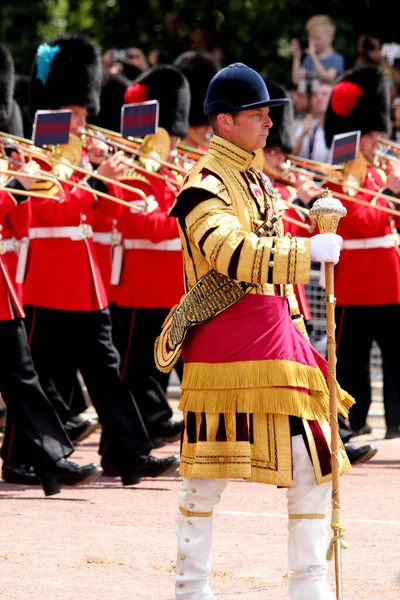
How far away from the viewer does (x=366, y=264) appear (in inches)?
340

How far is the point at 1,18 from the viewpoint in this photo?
14781 mm

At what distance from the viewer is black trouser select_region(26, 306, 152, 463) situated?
738 centimetres

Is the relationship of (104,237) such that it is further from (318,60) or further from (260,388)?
(260,388)

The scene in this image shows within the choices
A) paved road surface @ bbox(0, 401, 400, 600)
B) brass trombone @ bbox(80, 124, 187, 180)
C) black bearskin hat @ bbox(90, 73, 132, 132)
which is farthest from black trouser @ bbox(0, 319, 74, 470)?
black bearskin hat @ bbox(90, 73, 132, 132)

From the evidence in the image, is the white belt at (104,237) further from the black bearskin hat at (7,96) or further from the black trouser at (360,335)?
the black trouser at (360,335)

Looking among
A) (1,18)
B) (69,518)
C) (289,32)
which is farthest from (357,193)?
(1,18)

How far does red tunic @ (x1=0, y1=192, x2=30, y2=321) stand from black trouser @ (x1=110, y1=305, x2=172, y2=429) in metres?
1.07

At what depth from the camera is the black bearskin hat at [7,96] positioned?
25.4 ft

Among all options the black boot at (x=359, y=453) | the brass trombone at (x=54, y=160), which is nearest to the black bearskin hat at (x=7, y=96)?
the brass trombone at (x=54, y=160)

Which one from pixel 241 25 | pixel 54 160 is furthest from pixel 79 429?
pixel 241 25

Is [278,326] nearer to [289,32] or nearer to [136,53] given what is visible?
[136,53]

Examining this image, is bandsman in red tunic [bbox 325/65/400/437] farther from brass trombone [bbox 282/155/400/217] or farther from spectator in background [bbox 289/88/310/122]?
spectator in background [bbox 289/88/310/122]

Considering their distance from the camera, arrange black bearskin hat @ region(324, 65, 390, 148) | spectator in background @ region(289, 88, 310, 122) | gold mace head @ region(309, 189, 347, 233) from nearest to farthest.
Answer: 1. gold mace head @ region(309, 189, 347, 233)
2. black bearskin hat @ region(324, 65, 390, 148)
3. spectator in background @ region(289, 88, 310, 122)

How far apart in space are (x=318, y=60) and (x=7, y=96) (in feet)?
15.9
